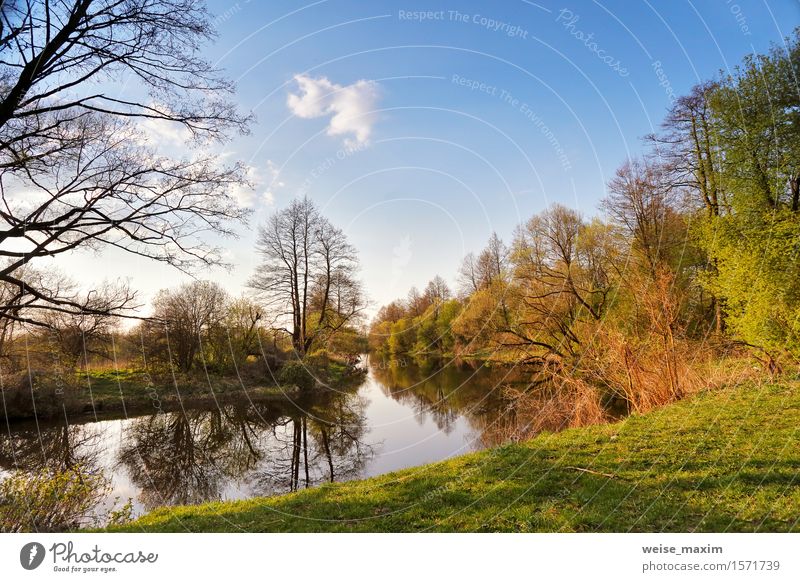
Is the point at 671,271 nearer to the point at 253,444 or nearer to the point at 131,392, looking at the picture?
the point at 253,444

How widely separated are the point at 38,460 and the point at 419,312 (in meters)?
17.2

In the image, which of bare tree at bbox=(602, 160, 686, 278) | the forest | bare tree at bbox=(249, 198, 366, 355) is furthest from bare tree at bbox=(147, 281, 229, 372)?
bare tree at bbox=(602, 160, 686, 278)

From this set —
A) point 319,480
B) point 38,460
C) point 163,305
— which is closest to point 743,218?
point 319,480

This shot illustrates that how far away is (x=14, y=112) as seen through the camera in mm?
4086

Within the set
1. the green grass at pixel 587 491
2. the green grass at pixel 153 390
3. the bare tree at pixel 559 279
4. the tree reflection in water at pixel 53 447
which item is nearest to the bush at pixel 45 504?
the green grass at pixel 587 491
